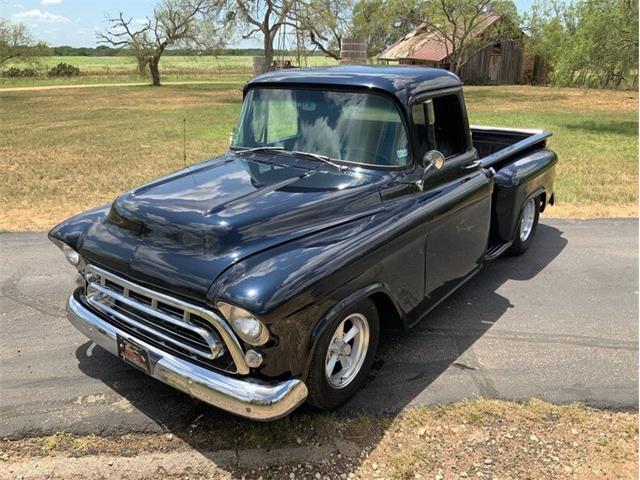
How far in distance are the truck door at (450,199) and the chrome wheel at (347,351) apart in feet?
2.25

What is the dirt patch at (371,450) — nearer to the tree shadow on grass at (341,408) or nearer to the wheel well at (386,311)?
the tree shadow on grass at (341,408)

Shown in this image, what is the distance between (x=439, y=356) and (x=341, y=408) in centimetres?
95

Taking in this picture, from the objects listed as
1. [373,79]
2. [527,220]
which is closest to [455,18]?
[527,220]

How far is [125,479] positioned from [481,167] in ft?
11.6

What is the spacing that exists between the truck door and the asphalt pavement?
43 cm

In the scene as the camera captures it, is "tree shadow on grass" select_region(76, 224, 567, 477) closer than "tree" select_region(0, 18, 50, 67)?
Yes

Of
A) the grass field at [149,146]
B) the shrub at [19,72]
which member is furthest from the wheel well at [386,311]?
the shrub at [19,72]

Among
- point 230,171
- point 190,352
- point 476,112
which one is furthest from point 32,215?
point 476,112

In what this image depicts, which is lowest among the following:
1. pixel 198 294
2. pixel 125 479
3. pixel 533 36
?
pixel 125 479

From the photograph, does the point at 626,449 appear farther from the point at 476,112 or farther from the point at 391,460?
the point at 476,112

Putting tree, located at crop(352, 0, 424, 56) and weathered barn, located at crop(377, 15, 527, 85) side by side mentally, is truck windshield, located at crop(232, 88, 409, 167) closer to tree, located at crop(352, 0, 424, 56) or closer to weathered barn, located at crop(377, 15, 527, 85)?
tree, located at crop(352, 0, 424, 56)

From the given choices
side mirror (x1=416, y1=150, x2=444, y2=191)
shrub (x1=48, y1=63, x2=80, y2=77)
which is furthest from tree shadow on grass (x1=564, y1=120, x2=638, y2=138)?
shrub (x1=48, y1=63, x2=80, y2=77)

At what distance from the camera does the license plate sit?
2.90 metres

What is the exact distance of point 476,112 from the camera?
68.7 ft
